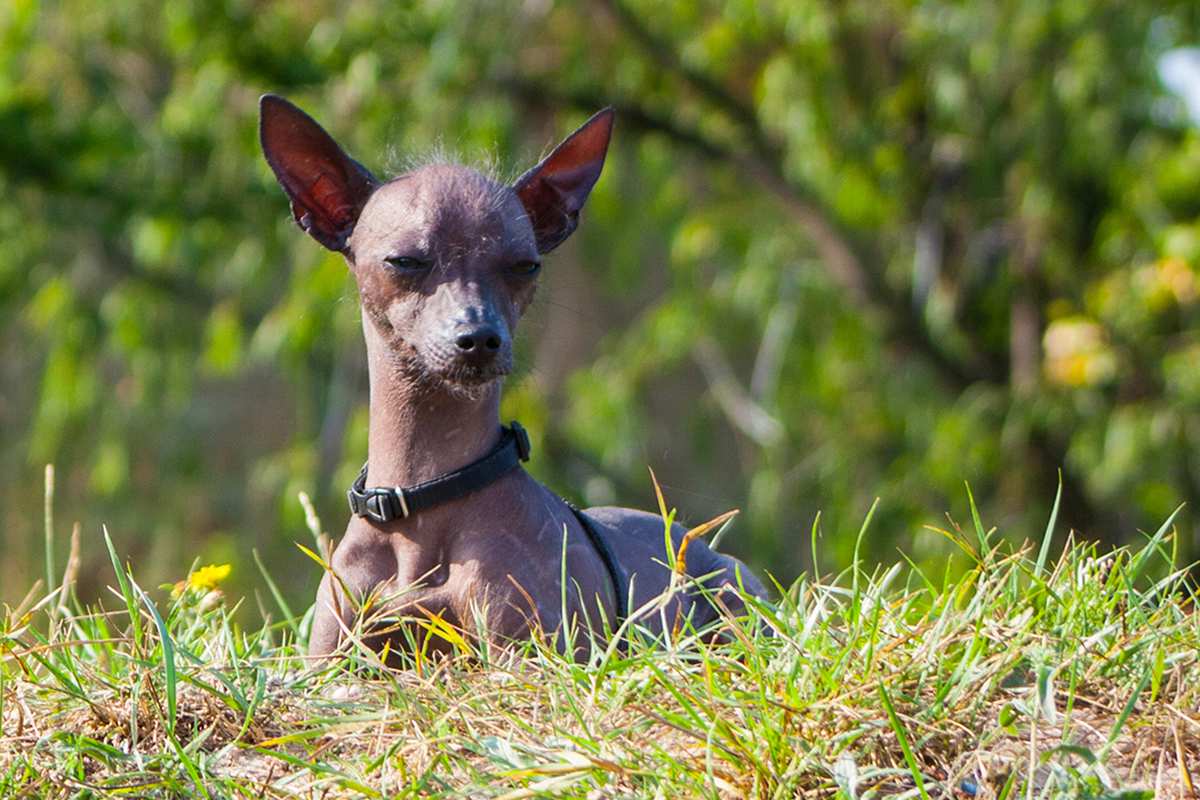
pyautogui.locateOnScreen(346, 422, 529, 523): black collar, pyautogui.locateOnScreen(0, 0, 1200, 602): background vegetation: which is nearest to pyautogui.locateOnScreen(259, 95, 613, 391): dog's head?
pyautogui.locateOnScreen(346, 422, 529, 523): black collar

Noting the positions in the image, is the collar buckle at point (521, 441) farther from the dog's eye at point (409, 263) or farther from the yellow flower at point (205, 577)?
the yellow flower at point (205, 577)

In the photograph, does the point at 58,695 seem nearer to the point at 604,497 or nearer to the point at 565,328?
the point at 604,497

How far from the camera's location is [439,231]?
2.90 m

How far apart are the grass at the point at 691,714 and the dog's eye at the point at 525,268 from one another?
656 millimetres

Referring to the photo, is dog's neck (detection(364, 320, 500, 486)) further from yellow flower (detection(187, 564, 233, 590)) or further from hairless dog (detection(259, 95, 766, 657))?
yellow flower (detection(187, 564, 233, 590))

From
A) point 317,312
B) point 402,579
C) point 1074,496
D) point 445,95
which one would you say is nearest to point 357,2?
point 445,95

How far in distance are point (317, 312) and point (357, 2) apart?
190 centimetres

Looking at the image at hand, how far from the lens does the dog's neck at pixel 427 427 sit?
2.96 meters

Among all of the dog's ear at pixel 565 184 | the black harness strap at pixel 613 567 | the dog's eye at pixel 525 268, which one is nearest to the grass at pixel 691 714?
the black harness strap at pixel 613 567

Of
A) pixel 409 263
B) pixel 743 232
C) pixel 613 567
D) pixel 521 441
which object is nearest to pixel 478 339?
pixel 409 263

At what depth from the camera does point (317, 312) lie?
28.1ft

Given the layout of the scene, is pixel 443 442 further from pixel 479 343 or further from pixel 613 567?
pixel 613 567

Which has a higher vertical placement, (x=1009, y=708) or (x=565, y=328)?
(x=1009, y=708)

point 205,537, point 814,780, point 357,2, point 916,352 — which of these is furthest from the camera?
point 205,537
